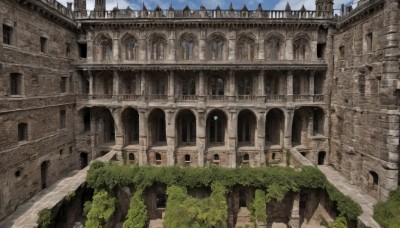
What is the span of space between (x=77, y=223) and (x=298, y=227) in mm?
18827

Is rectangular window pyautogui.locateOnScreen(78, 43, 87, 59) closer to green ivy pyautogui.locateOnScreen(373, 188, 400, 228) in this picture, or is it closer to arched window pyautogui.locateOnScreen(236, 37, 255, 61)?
arched window pyautogui.locateOnScreen(236, 37, 255, 61)

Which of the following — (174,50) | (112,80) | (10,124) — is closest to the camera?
(10,124)

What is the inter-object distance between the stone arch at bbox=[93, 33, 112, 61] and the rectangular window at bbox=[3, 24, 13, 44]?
9669 mm

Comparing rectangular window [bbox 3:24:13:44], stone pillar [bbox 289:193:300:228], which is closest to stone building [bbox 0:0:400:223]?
rectangular window [bbox 3:24:13:44]

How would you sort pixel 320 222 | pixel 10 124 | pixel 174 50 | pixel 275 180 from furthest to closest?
pixel 174 50
pixel 320 222
pixel 275 180
pixel 10 124

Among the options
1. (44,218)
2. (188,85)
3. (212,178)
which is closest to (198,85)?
(188,85)

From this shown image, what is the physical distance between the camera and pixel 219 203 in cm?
1873

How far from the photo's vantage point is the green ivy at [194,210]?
1692cm

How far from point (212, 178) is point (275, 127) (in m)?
13.4

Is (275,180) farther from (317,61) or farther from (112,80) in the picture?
(112,80)

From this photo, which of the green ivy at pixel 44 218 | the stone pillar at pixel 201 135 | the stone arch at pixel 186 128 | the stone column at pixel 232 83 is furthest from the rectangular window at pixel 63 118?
the stone column at pixel 232 83

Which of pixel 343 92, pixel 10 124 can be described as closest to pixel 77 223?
pixel 10 124

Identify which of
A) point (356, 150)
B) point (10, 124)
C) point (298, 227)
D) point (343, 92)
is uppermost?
→ point (343, 92)

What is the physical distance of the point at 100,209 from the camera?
1873cm
